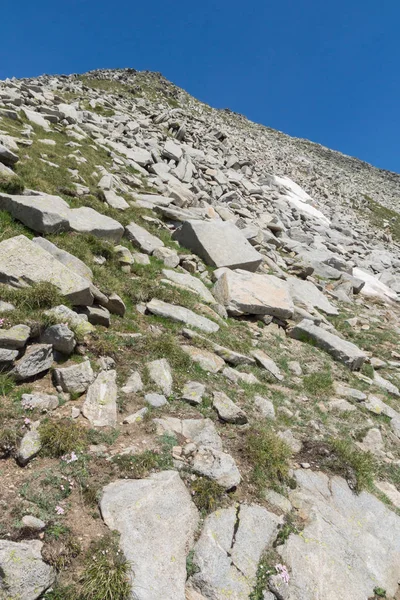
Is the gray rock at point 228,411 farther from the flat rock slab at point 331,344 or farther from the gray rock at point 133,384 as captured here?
the flat rock slab at point 331,344

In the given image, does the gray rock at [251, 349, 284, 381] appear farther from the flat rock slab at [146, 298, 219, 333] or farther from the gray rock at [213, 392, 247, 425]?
the gray rock at [213, 392, 247, 425]

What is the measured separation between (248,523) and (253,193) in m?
30.3

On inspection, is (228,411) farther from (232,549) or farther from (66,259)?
(66,259)

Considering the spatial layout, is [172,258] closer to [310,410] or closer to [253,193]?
[310,410]

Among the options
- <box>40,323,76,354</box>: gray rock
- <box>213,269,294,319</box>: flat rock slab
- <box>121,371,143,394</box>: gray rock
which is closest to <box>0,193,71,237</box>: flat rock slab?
<box>40,323,76,354</box>: gray rock

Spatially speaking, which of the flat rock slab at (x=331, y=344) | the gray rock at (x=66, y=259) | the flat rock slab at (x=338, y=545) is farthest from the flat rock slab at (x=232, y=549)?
the flat rock slab at (x=331, y=344)

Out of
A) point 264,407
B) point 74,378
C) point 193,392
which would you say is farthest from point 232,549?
point 74,378

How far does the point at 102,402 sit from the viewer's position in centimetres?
703

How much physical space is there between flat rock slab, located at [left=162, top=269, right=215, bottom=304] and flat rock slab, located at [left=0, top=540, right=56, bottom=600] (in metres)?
10.00

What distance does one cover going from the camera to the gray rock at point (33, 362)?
22.3 feet

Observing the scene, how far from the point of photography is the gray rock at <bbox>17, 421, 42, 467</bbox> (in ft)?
17.8

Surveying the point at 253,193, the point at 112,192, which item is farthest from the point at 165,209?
the point at 253,193

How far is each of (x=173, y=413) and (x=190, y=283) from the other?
7279 mm

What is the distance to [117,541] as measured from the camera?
477cm
